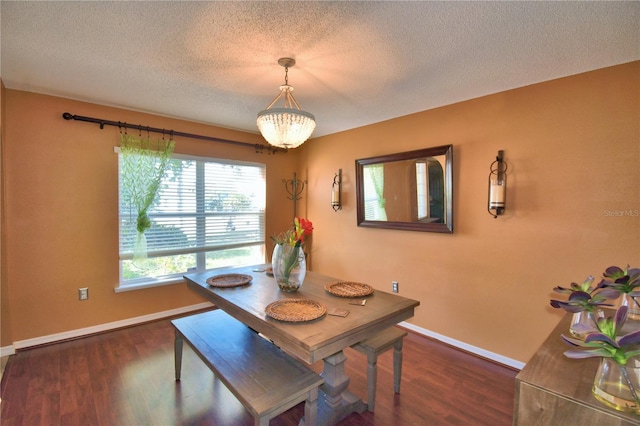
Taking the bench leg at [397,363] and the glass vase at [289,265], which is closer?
the glass vase at [289,265]

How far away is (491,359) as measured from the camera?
255 cm

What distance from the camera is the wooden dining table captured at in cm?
133

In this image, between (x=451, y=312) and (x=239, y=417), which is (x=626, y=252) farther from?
(x=239, y=417)

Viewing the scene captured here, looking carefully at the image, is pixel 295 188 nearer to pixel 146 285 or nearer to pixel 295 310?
pixel 146 285

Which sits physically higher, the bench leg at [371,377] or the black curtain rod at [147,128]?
the black curtain rod at [147,128]

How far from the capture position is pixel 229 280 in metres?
2.21

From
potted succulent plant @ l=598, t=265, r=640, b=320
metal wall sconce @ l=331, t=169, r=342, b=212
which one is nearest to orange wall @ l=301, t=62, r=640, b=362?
metal wall sconce @ l=331, t=169, r=342, b=212

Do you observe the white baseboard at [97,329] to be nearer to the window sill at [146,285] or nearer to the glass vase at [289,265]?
the window sill at [146,285]

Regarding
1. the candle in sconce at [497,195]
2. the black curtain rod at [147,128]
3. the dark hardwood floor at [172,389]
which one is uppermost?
the black curtain rod at [147,128]

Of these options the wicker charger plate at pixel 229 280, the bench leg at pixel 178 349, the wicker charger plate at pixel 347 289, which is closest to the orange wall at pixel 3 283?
the bench leg at pixel 178 349

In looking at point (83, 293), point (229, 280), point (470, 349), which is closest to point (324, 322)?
point (229, 280)

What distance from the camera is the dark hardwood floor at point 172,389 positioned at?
1832 mm

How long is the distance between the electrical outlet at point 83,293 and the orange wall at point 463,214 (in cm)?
5

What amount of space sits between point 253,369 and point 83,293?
2383 millimetres
